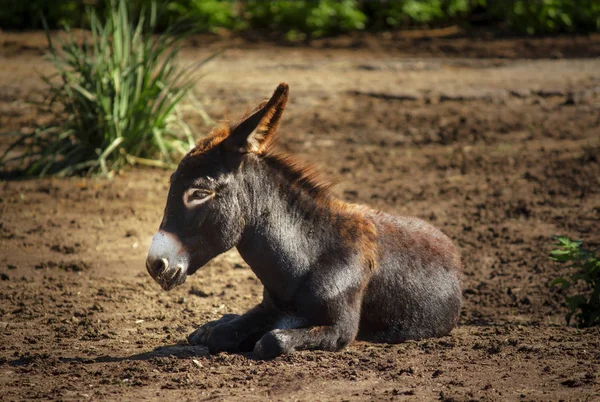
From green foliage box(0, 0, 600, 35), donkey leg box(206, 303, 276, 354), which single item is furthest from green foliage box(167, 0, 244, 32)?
donkey leg box(206, 303, 276, 354)

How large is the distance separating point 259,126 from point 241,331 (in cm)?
128

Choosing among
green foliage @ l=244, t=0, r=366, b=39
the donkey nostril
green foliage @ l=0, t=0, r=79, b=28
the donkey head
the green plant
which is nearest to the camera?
the donkey nostril

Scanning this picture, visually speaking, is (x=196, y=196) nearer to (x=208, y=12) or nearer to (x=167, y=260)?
(x=167, y=260)

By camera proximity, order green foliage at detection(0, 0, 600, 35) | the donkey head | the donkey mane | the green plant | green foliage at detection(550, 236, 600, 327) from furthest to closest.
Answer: green foliage at detection(0, 0, 600, 35) → the green plant → green foliage at detection(550, 236, 600, 327) → the donkey mane → the donkey head

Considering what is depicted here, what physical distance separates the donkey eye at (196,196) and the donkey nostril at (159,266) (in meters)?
0.38

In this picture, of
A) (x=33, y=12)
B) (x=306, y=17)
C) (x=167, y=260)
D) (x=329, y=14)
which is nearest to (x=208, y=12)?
(x=306, y=17)

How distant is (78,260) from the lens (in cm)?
769

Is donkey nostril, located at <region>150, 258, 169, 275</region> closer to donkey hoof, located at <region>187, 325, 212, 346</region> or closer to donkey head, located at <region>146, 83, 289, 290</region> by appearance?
donkey head, located at <region>146, 83, 289, 290</region>

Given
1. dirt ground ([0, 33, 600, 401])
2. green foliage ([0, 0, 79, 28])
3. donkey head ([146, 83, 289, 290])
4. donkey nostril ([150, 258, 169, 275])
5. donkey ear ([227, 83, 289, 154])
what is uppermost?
donkey ear ([227, 83, 289, 154])

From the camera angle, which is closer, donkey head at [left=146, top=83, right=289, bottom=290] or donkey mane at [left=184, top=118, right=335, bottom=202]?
donkey head at [left=146, top=83, right=289, bottom=290]

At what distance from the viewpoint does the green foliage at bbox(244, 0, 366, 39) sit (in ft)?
56.8

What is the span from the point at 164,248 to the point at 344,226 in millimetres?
1198

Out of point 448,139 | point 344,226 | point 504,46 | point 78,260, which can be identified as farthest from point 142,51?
point 504,46

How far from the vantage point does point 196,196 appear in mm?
5273
